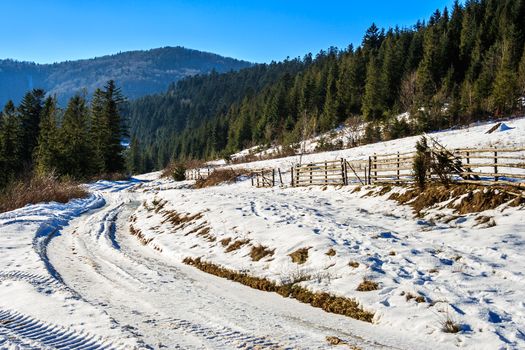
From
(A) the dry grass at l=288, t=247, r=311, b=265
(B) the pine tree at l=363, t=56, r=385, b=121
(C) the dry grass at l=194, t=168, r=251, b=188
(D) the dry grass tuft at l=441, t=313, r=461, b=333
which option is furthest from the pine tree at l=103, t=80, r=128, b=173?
(D) the dry grass tuft at l=441, t=313, r=461, b=333

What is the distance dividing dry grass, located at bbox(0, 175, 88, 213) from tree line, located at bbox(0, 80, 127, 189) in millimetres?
16350

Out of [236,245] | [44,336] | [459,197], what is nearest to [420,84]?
[459,197]

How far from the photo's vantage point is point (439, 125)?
51062 millimetres

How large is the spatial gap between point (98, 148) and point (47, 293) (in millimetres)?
53398

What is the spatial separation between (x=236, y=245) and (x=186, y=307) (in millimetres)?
5195

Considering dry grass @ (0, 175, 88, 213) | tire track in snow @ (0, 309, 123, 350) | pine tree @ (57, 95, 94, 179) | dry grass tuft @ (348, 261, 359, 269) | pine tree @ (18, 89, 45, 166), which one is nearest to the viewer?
tire track in snow @ (0, 309, 123, 350)

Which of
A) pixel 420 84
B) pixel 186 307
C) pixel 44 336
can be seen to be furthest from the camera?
pixel 420 84

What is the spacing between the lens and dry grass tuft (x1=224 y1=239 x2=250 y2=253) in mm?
13055

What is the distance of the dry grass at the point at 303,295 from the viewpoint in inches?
306

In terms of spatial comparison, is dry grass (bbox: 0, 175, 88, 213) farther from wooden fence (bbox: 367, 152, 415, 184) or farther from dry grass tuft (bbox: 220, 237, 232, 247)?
wooden fence (bbox: 367, 152, 415, 184)

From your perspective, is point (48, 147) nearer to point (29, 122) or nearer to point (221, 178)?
point (29, 122)

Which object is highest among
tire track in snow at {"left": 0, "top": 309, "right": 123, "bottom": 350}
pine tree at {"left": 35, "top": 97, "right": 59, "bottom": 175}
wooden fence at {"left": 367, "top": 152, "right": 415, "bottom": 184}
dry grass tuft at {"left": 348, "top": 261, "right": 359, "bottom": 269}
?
pine tree at {"left": 35, "top": 97, "right": 59, "bottom": 175}

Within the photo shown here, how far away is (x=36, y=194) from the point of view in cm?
2866

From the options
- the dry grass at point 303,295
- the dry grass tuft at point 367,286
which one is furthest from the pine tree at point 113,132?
the dry grass tuft at point 367,286
